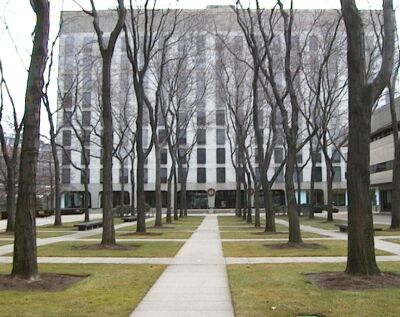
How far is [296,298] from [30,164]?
5.70 meters

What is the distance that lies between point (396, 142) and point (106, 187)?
16.5 metres

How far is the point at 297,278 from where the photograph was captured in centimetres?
1068

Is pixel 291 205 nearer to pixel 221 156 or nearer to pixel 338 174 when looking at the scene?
pixel 221 156

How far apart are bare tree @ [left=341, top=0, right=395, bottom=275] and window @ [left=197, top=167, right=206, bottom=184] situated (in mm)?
78282

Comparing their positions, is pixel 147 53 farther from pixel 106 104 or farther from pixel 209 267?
pixel 209 267

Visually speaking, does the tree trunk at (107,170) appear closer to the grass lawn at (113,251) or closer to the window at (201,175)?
the grass lawn at (113,251)

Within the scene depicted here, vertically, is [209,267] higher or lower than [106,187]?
lower

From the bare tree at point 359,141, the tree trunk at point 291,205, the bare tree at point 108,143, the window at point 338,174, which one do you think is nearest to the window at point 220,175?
the window at point 338,174

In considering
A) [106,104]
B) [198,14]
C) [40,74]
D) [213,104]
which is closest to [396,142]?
[198,14]

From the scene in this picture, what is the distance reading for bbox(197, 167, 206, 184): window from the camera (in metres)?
89.4

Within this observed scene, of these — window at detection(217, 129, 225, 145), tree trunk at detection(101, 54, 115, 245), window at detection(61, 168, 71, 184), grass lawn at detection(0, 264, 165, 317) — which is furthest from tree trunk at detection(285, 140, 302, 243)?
window at detection(61, 168, 71, 184)

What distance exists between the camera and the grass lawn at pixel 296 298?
24.7 feet

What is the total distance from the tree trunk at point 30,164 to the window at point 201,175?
78.3 metres

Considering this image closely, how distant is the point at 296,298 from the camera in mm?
8531
